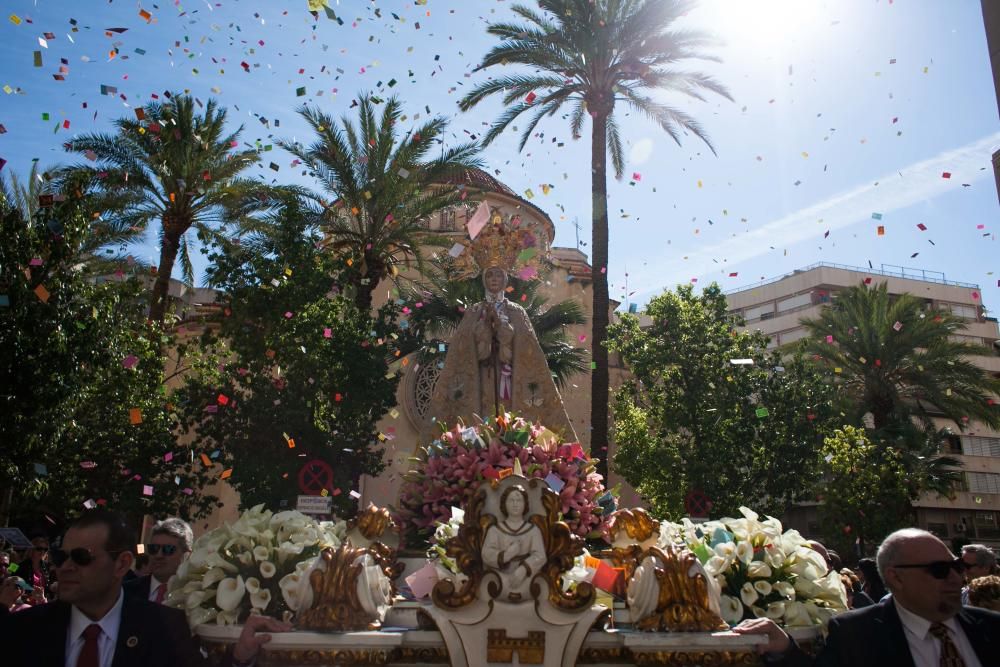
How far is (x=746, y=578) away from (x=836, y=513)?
70.6 ft

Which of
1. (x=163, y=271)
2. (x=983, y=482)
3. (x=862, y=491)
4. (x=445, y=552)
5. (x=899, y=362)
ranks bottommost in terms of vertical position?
(x=445, y=552)

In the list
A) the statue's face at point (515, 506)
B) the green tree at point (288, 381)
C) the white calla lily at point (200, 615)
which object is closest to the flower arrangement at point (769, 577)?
the statue's face at point (515, 506)

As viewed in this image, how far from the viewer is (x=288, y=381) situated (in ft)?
61.6

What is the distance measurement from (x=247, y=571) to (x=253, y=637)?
0.63 m

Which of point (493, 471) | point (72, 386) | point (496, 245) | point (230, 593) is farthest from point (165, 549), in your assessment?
point (72, 386)

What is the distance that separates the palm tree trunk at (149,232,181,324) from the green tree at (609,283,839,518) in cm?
1286

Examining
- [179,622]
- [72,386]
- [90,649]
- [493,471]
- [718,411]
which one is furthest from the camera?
[718,411]

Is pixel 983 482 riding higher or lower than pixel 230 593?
higher

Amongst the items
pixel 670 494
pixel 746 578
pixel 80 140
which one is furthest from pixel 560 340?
pixel 746 578

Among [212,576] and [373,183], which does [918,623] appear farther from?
[373,183]

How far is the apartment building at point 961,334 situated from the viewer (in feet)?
150

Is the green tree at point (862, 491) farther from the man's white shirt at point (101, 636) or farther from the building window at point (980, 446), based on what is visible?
the building window at point (980, 446)

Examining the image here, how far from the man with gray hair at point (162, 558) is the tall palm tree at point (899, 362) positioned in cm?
2463

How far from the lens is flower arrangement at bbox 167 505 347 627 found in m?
3.85
